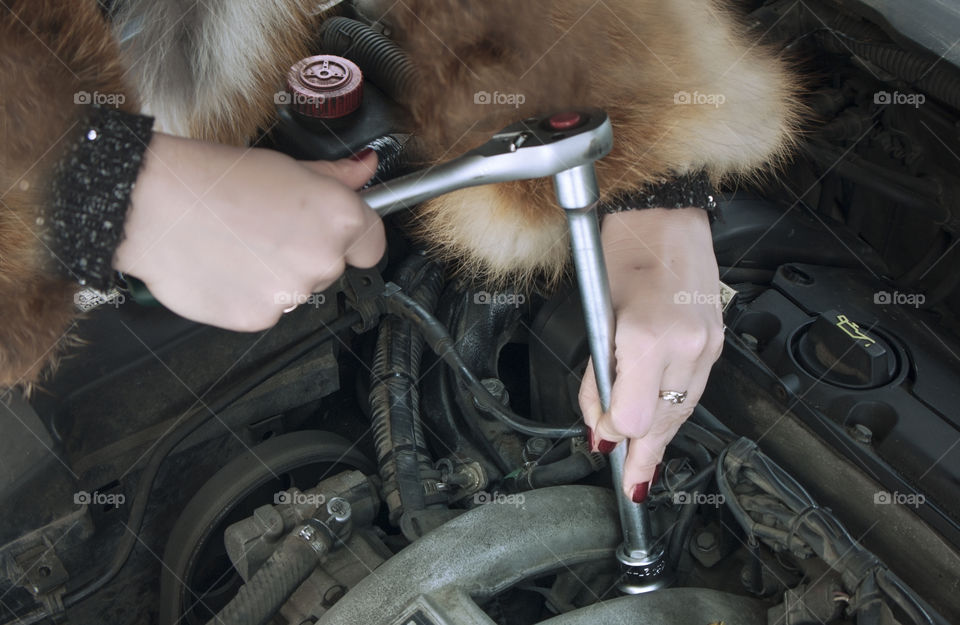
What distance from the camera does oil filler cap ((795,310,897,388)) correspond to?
0.95 m

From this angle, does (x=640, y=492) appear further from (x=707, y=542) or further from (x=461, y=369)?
(x=461, y=369)

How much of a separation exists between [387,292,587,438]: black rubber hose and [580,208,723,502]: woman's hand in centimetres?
14

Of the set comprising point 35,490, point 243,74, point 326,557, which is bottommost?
point 326,557

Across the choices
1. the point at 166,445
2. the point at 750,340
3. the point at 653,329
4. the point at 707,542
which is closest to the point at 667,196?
the point at 653,329

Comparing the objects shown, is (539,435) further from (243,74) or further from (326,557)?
(243,74)

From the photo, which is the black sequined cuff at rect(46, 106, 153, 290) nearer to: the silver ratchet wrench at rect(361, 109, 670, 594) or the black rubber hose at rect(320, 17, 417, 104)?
the silver ratchet wrench at rect(361, 109, 670, 594)

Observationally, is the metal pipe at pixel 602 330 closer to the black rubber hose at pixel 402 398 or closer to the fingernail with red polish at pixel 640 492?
the fingernail with red polish at pixel 640 492

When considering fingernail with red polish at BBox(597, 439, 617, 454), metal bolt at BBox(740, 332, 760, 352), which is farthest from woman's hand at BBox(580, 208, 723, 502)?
metal bolt at BBox(740, 332, 760, 352)

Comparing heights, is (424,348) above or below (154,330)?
below

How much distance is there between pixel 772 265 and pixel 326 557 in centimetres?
68

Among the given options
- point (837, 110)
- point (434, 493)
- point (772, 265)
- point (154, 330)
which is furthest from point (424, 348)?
point (837, 110)

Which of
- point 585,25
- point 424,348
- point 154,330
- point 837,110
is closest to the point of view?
point 585,25

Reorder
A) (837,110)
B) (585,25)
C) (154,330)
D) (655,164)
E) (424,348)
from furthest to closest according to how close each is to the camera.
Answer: (837,110) < (424,348) < (154,330) < (655,164) < (585,25)

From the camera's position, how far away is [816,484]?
922 mm
